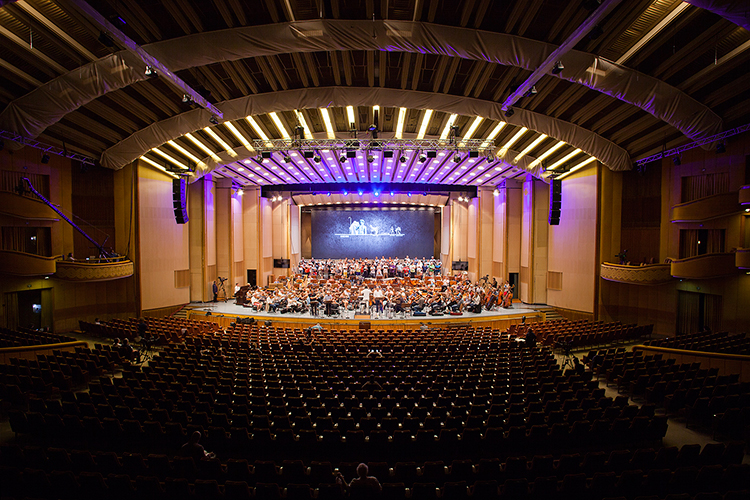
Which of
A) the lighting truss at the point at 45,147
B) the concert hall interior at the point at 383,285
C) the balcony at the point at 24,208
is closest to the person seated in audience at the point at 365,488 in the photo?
the concert hall interior at the point at 383,285

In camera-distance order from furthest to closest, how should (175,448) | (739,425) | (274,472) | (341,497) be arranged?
(739,425)
(175,448)
(274,472)
(341,497)

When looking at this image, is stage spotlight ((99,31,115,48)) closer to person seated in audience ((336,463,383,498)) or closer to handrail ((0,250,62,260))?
handrail ((0,250,62,260))

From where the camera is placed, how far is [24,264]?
12.7m

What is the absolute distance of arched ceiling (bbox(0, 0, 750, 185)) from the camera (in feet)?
27.1

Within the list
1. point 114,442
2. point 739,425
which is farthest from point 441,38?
point 114,442

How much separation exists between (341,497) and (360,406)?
252 centimetres

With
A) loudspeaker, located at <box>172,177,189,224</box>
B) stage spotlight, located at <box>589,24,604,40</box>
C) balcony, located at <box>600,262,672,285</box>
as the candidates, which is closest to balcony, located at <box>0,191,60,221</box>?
loudspeaker, located at <box>172,177,189,224</box>

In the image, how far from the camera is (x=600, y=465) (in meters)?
4.38

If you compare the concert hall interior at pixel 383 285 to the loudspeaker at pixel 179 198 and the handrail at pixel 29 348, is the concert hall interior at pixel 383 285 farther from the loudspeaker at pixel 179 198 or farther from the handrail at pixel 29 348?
the loudspeaker at pixel 179 198

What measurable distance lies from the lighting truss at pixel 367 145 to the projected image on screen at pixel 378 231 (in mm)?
19589

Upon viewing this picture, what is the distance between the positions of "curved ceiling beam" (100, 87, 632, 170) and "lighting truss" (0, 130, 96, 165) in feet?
7.29

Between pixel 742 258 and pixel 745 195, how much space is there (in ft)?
6.60

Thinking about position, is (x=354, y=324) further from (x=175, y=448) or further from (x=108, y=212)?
(x=108, y=212)

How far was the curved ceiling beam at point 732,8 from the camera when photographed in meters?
6.30
